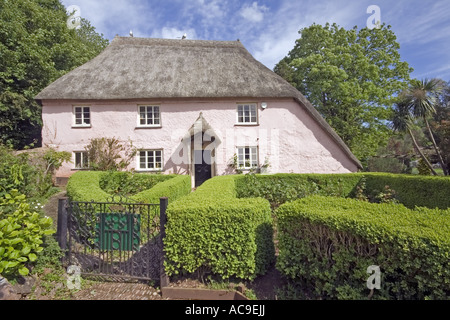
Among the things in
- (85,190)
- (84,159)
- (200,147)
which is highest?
(200,147)

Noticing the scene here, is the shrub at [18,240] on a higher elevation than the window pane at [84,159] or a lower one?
lower

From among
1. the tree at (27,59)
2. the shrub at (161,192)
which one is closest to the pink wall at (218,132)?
the shrub at (161,192)

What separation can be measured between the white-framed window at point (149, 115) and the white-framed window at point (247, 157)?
18.0 ft

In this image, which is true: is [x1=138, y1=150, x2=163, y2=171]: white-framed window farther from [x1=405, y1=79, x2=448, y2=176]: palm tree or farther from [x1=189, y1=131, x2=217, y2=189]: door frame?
[x1=405, y1=79, x2=448, y2=176]: palm tree

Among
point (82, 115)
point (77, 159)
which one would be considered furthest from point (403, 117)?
point (77, 159)

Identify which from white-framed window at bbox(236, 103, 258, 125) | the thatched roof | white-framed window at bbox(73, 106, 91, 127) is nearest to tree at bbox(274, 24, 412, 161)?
the thatched roof

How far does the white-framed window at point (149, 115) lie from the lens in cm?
1312

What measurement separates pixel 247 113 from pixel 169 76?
5.65 metres

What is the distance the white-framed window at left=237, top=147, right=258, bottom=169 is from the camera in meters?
13.2

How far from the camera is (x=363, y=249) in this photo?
2.91 meters

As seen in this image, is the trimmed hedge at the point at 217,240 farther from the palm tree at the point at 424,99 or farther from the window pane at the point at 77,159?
the palm tree at the point at 424,99

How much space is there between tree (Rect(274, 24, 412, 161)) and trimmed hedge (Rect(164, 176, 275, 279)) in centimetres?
1701

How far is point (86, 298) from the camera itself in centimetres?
368

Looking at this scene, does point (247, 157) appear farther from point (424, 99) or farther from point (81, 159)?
point (424, 99)
